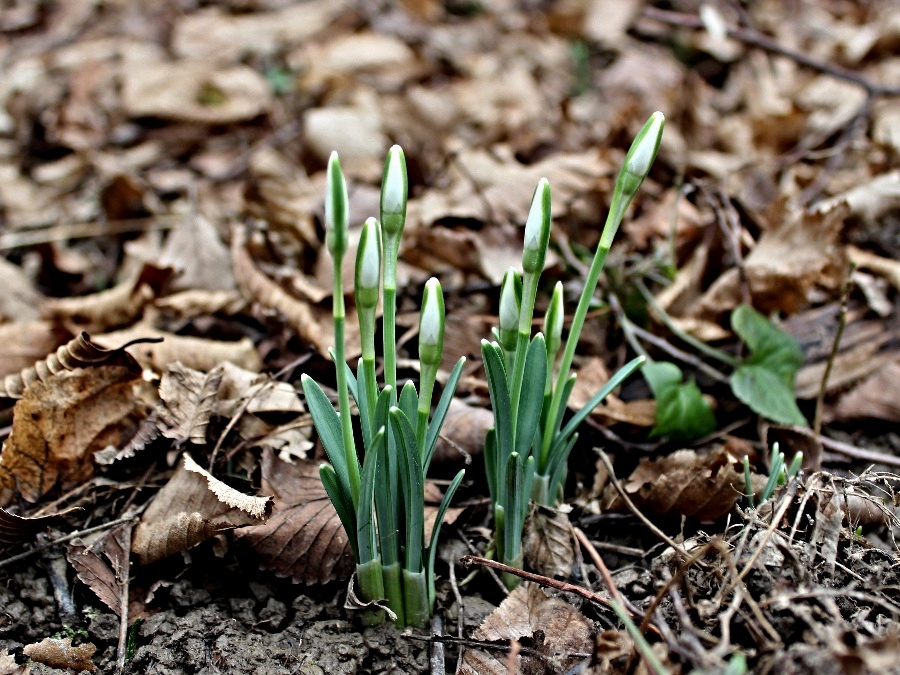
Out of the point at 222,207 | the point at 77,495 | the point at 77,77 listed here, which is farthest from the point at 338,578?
the point at 77,77

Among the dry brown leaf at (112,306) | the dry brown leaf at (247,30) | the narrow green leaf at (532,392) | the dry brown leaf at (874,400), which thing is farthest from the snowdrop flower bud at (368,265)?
the dry brown leaf at (247,30)

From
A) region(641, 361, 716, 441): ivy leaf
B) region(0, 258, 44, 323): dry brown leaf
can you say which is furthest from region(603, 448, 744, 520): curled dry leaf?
region(0, 258, 44, 323): dry brown leaf

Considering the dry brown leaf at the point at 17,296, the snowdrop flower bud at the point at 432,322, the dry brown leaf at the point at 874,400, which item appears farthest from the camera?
the dry brown leaf at the point at 17,296

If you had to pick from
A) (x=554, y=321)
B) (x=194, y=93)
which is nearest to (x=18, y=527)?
(x=554, y=321)

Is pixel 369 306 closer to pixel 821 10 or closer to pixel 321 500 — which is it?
pixel 321 500

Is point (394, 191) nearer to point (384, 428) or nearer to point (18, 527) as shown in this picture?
point (384, 428)

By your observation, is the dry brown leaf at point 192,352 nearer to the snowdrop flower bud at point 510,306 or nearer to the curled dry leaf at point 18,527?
the curled dry leaf at point 18,527

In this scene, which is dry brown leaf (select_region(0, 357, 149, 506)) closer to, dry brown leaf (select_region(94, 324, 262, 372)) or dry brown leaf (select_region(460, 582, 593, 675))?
dry brown leaf (select_region(94, 324, 262, 372))

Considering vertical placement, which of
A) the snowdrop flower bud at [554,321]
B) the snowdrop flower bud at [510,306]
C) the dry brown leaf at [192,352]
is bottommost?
the dry brown leaf at [192,352]
